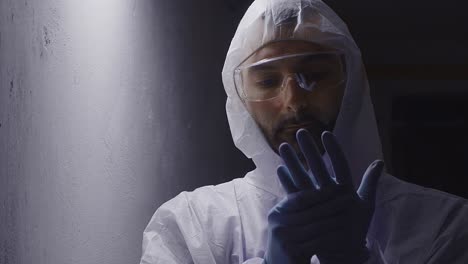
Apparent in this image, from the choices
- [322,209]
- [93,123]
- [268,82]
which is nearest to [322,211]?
[322,209]

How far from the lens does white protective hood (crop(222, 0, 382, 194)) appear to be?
1202mm

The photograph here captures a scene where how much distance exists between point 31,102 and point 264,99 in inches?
20.0

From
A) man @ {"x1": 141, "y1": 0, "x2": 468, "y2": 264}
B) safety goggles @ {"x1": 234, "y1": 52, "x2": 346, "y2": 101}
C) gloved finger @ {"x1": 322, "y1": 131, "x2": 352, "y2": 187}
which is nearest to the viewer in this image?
gloved finger @ {"x1": 322, "y1": 131, "x2": 352, "y2": 187}

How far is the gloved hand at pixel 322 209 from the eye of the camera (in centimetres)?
91

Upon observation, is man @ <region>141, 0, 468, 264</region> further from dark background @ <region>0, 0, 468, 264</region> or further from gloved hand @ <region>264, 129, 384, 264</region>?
dark background @ <region>0, 0, 468, 264</region>

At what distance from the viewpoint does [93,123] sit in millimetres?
1304

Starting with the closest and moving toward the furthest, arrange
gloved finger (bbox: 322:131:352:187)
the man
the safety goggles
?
gloved finger (bbox: 322:131:352:187) → the man → the safety goggles

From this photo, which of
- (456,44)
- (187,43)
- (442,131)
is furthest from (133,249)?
(456,44)

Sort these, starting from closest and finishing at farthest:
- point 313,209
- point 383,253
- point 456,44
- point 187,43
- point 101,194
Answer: point 313,209
point 383,253
point 101,194
point 187,43
point 456,44

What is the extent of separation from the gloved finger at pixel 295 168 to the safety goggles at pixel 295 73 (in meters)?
0.28

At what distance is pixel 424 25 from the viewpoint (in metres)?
4.05

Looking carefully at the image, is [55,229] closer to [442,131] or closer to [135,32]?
[135,32]

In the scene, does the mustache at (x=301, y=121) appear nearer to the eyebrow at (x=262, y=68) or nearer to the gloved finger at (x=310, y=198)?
the eyebrow at (x=262, y=68)

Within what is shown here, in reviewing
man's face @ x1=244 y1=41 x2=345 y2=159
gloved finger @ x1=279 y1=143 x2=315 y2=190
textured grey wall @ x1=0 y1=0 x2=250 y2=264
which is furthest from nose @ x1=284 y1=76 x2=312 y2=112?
textured grey wall @ x1=0 y1=0 x2=250 y2=264
